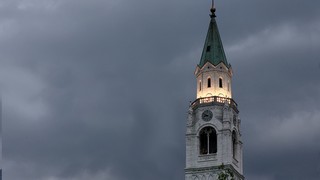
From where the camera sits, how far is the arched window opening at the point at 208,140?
123062 millimetres

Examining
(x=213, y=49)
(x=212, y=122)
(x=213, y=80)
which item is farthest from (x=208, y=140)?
(x=213, y=49)

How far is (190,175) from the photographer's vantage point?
120938 mm

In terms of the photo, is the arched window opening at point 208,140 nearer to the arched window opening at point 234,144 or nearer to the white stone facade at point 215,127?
the white stone facade at point 215,127

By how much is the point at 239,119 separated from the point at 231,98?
3607 millimetres

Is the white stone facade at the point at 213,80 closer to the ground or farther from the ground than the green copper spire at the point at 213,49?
closer to the ground

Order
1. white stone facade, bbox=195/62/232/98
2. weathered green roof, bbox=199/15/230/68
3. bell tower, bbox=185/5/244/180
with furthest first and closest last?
weathered green roof, bbox=199/15/230/68 < white stone facade, bbox=195/62/232/98 < bell tower, bbox=185/5/244/180

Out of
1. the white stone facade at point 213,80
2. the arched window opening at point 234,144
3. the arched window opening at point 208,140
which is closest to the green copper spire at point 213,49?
the white stone facade at point 213,80

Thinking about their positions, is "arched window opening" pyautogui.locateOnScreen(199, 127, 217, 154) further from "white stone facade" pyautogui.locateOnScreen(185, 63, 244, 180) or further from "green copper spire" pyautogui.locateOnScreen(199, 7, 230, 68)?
"green copper spire" pyautogui.locateOnScreen(199, 7, 230, 68)

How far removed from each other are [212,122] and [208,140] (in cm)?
270

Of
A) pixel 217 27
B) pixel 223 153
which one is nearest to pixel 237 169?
pixel 223 153

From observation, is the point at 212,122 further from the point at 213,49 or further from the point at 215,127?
the point at 213,49

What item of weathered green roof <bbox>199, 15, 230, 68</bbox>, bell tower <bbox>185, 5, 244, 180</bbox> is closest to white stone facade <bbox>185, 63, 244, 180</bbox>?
bell tower <bbox>185, 5, 244, 180</bbox>

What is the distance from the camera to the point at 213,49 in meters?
129

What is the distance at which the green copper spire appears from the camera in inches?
5034
